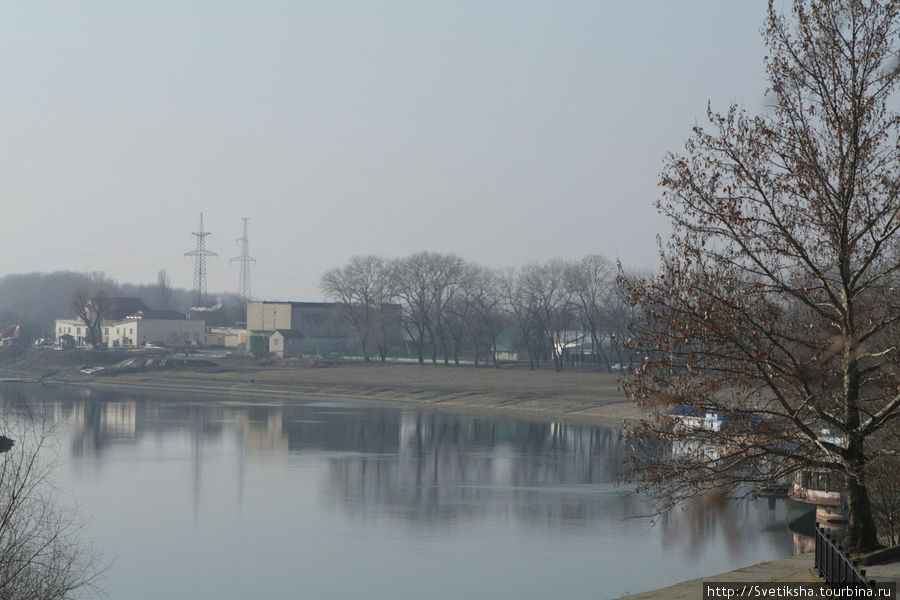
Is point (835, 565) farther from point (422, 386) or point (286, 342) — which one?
point (286, 342)

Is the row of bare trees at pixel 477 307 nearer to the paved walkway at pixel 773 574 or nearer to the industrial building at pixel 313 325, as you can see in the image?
the industrial building at pixel 313 325

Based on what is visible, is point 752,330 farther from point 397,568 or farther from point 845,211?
point 397,568

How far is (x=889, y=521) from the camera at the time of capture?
17359 millimetres

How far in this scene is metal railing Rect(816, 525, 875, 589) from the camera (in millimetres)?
9695

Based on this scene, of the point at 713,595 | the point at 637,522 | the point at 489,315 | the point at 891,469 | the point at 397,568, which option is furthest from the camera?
the point at 489,315

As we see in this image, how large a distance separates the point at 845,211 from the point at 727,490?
3.76m

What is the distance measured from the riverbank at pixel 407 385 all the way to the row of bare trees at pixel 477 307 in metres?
6.96

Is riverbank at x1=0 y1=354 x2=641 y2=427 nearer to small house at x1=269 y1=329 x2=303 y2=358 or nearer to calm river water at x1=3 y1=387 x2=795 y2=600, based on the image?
small house at x1=269 y1=329 x2=303 y2=358

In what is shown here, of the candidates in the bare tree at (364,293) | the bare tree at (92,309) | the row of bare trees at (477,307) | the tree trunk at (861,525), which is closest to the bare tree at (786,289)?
the tree trunk at (861,525)

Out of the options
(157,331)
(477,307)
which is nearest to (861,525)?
(477,307)

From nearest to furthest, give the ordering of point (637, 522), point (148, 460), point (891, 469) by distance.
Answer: point (891, 469) < point (637, 522) < point (148, 460)

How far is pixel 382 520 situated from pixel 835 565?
61.8 ft

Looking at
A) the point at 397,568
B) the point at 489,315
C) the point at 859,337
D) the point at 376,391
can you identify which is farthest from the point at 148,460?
the point at 489,315

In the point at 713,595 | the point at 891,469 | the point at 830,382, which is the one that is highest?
the point at 830,382
